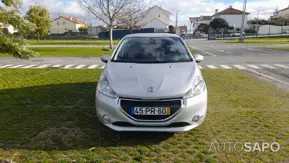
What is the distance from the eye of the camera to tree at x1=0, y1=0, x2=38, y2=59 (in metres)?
6.60

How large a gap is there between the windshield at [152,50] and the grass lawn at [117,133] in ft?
4.37

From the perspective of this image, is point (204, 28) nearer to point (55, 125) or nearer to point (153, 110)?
point (55, 125)

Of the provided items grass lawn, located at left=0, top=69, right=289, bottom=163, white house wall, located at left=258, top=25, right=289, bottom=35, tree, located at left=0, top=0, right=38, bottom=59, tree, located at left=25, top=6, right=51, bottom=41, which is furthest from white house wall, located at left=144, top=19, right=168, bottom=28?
grass lawn, located at left=0, top=69, right=289, bottom=163

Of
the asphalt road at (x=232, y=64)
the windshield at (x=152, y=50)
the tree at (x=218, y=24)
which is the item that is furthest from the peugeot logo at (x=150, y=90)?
the tree at (x=218, y=24)

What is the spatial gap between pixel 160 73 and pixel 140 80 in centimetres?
39

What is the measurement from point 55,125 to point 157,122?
202 centimetres

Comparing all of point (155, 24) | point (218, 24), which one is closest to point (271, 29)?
point (218, 24)

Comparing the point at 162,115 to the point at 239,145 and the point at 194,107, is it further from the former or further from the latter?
the point at 239,145

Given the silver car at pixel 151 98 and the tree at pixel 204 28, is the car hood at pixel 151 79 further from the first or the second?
the tree at pixel 204 28

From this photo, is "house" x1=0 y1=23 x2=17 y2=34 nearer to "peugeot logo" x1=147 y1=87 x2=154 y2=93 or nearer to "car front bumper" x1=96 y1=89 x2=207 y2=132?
"car front bumper" x1=96 y1=89 x2=207 y2=132

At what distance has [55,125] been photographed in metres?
4.30

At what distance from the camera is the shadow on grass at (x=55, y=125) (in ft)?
11.9

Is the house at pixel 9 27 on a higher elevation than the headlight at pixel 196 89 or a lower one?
higher

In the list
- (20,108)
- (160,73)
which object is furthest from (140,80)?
(20,108)
